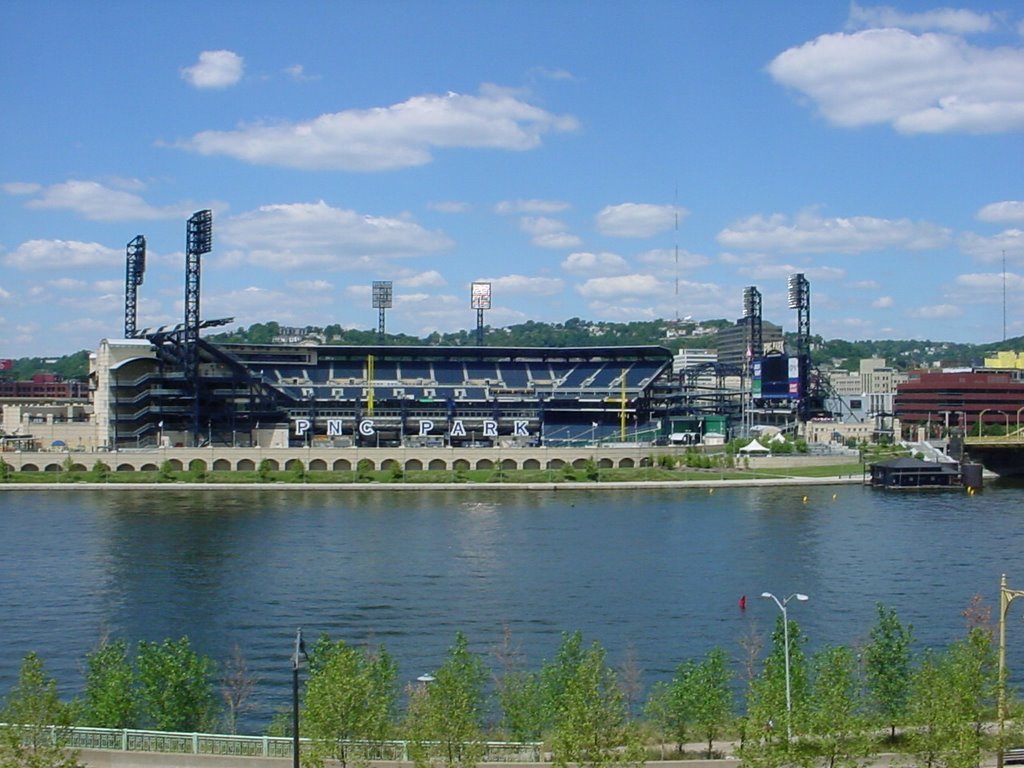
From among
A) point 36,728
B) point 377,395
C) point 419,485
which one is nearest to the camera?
point 36,728

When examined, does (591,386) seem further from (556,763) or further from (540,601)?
(556,763)

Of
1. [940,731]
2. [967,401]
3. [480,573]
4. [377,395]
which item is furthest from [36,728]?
[967,401]

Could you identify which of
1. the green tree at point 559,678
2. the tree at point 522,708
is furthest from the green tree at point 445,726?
the green tree at point 559,678

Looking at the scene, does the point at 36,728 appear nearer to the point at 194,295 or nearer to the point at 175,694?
the point at 175,694

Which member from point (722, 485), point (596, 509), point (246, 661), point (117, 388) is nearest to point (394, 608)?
point (246, 661)

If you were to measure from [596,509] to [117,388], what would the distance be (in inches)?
2102

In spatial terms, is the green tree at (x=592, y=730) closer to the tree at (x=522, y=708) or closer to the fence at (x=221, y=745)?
the tree at (x=522, y=708)

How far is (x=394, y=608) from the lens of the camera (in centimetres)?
4194

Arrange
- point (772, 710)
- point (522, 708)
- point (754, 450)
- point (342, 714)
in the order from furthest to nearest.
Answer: point (754, 450)
point (522, 708)
point (772, 710)
point (342, 714)

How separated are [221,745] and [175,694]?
135 inches

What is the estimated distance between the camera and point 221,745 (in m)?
22.3

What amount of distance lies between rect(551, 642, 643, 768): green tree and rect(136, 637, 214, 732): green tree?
26.2 feet

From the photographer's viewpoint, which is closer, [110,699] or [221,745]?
[221,745]

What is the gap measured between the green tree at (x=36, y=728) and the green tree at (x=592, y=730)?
8163mm
